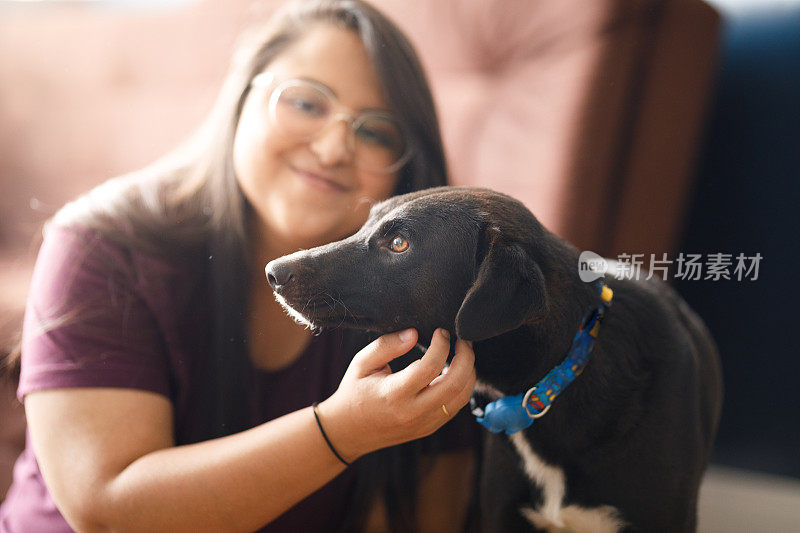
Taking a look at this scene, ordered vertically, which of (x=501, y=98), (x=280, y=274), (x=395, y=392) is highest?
(x=501, y=98)

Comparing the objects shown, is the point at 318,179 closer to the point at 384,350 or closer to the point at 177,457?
the point at 384,350

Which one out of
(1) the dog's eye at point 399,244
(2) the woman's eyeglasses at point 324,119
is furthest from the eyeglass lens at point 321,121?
(1) the dog's eye at point 399,244

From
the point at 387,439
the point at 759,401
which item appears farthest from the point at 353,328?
the point at 759,401

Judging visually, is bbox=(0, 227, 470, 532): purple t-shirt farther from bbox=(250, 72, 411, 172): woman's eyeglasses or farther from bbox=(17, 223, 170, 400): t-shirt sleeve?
bbox=(250, 72, 411, 172): woman's eyeglasses

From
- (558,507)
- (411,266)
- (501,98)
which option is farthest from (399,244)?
(558,507)

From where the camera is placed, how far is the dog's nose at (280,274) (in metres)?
0.57

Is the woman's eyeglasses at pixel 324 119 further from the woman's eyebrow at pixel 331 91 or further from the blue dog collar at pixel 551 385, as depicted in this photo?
the blue dog collar at pixel 551 385

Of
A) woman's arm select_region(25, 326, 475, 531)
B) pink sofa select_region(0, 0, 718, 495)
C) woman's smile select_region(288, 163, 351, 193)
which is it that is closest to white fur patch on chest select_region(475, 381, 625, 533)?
woman's arm select_region(25, 326, 475, 531)

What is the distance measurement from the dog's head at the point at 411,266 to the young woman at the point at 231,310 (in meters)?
0.05

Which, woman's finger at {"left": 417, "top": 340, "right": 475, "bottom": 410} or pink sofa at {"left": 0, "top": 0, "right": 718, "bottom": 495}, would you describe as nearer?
woman's finger at {"left": 417, "top": 340, "right": 475, "bottom": 410}

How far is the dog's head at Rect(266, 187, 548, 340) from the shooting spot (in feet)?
1.89

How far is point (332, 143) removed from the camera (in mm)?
641

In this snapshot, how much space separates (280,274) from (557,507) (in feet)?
1.40

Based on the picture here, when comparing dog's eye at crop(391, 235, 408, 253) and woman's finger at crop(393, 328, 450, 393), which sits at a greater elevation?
dog's eye at crop(391, 235, 408, 253)
